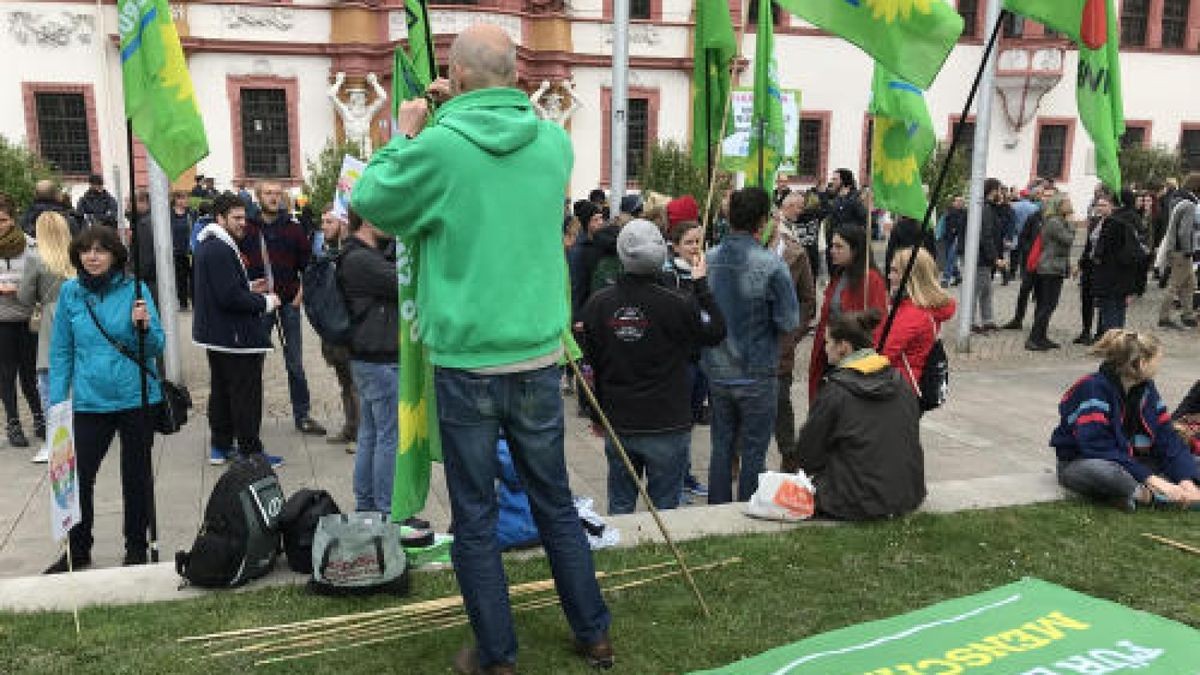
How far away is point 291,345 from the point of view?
774cm

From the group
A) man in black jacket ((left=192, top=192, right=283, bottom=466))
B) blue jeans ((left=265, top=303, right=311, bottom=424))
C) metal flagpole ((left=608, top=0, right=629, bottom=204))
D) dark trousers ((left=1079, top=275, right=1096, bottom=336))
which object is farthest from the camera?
dark trousers ((left=1079, top=275, right=1096, bottom=336))

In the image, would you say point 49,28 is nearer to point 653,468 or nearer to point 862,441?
point 653,468

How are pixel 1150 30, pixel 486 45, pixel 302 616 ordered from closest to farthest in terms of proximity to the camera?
1. pixel 486 45
2. pixel 302 616
3. pixel 1150 30

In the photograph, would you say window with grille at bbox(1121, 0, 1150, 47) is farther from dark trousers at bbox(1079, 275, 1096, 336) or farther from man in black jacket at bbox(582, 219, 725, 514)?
man in black jacket at bbox(582, 219, 725, 514)

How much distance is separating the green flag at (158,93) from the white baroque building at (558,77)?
15.5m

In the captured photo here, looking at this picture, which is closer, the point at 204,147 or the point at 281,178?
the point at 204,147

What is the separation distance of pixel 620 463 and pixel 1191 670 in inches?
104

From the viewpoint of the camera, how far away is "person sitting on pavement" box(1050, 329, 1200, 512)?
504 centimetres

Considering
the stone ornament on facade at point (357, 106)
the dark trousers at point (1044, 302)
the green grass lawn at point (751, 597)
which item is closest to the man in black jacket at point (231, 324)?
the green grass lawn at point (751, 597)

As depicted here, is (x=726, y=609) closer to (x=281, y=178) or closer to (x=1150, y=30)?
(x=281, y=178)

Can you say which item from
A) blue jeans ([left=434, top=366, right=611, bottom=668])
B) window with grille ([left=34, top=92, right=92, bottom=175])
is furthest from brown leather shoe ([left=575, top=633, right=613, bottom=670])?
window with grille ([left=34, top=92, right=92, bottom=175])

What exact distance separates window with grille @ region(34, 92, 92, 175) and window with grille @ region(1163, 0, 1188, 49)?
30.8 meters

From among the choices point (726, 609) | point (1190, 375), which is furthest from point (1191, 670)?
point (1190, 375)

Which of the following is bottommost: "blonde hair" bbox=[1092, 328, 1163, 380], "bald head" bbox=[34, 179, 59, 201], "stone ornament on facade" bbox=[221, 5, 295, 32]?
"blonde hair" bbox=[1092, 328, 1163, 380]
